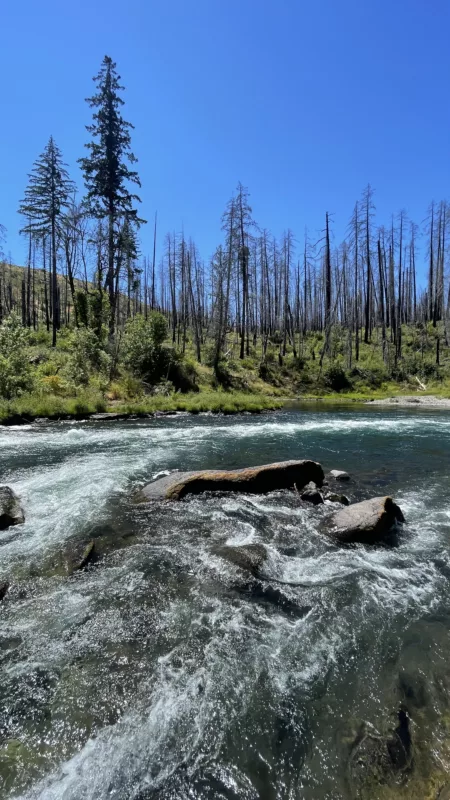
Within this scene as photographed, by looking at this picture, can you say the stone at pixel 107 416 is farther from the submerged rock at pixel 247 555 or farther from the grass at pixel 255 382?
the submerged rock at pixel 247 555

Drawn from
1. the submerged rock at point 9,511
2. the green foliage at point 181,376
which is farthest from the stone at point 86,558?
the green foliage at point 181,376

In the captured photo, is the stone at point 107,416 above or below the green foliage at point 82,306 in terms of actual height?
below

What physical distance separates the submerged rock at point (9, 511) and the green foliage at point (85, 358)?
49.3 ft

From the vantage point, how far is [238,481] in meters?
8.80

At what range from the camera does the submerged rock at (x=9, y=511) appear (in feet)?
22.0

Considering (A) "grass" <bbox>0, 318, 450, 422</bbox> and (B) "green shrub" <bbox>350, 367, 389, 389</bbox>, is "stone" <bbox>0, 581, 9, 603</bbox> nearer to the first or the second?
(A) "grass" <bbox>0, 318, 450, 422</bbox>

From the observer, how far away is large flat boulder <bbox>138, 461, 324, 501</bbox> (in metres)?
8.33

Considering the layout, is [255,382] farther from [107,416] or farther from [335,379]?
[107,416]

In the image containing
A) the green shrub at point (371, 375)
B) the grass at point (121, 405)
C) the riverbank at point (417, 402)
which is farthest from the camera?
the green shrub at point (371, 375)

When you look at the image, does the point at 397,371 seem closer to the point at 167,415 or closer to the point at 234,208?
the point at 234,208

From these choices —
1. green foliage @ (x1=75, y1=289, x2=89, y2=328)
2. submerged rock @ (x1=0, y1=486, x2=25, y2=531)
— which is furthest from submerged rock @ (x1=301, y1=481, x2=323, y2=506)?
green foliage @ (x1=75, y1=289, x2=89, y2=328)

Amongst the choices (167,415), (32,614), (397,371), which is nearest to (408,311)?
(397,371)

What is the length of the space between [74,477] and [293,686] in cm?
735

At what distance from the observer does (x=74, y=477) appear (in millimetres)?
9445
